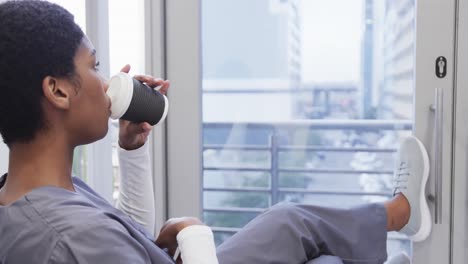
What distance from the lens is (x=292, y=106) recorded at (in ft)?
6.00

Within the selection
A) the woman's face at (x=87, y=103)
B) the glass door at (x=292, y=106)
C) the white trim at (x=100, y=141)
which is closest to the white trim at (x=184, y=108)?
the glass door at (x=292, y=106)

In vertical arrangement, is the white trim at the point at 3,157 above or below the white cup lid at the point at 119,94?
below

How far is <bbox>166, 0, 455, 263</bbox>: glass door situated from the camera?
175 cm

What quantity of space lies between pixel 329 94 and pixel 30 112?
3.81 ft

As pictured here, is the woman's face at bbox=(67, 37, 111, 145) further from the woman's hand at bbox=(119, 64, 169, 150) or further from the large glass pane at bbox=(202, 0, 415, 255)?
the large glass pane at bbox=(202, 0, 415, 255)

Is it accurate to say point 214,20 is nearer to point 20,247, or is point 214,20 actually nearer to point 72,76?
point 72,76

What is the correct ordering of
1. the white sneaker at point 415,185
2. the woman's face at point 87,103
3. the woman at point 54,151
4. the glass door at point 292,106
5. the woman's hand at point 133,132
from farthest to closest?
the glass door at point 292,106
the white sneaker at point 415,185
the woman's hand at point 133,132
the woman's face at point 87,103
the woman at point 54,151

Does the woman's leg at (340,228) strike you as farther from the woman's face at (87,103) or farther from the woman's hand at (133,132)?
the woman's face at (87,103)

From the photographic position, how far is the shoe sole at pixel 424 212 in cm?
165

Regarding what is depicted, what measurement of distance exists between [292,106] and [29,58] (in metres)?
1.14

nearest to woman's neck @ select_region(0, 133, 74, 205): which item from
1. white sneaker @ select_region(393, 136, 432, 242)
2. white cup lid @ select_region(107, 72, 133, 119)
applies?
white cup lid @ select_region(107, 72, 133, 119)

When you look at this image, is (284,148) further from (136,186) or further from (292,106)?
(136,186)

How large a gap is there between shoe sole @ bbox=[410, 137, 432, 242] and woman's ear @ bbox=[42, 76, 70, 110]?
1.19 meters

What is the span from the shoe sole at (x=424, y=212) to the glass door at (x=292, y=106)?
41 millimetres
